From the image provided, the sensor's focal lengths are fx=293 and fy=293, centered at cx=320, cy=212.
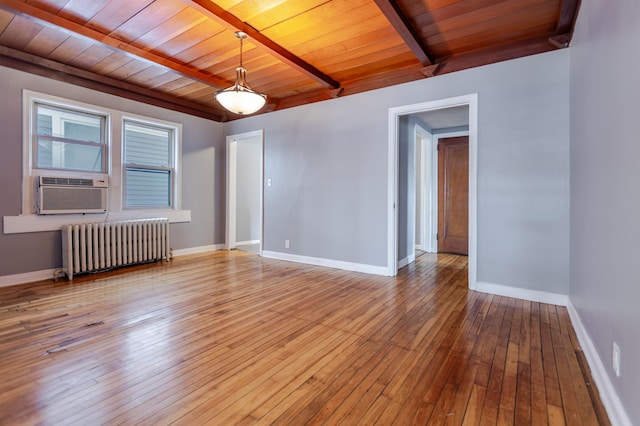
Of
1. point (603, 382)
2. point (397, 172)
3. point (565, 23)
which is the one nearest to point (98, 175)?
point (397, 172)

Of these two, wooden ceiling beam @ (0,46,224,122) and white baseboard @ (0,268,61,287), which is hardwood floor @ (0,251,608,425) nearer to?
white baseboard @ (0,268,61,287)

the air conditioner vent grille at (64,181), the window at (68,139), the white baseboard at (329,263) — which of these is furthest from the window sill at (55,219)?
the white baseboard at (329,263)

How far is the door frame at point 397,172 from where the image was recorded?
10.8 feet

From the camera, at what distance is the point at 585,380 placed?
167 centimetres

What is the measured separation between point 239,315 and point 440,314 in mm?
1806

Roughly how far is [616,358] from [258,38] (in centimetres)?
357

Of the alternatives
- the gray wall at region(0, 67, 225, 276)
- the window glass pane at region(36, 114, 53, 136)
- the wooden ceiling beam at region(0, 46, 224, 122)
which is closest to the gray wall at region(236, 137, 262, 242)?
the gray wall at region(0, 67, 225, 276)

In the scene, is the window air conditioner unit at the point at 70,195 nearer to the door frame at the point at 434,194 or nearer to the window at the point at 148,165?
the window at the point at 148,165

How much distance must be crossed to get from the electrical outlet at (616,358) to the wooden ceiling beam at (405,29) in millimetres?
2645

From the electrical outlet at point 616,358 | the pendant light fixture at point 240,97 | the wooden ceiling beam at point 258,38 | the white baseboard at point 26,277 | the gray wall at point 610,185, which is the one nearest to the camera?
the gray wall at point 610,185

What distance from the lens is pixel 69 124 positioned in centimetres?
400

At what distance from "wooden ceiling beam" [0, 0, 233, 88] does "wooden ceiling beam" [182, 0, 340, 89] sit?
1.33 meters

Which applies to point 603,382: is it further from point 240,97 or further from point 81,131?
point 81,131

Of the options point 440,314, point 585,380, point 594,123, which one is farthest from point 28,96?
point 585,380
